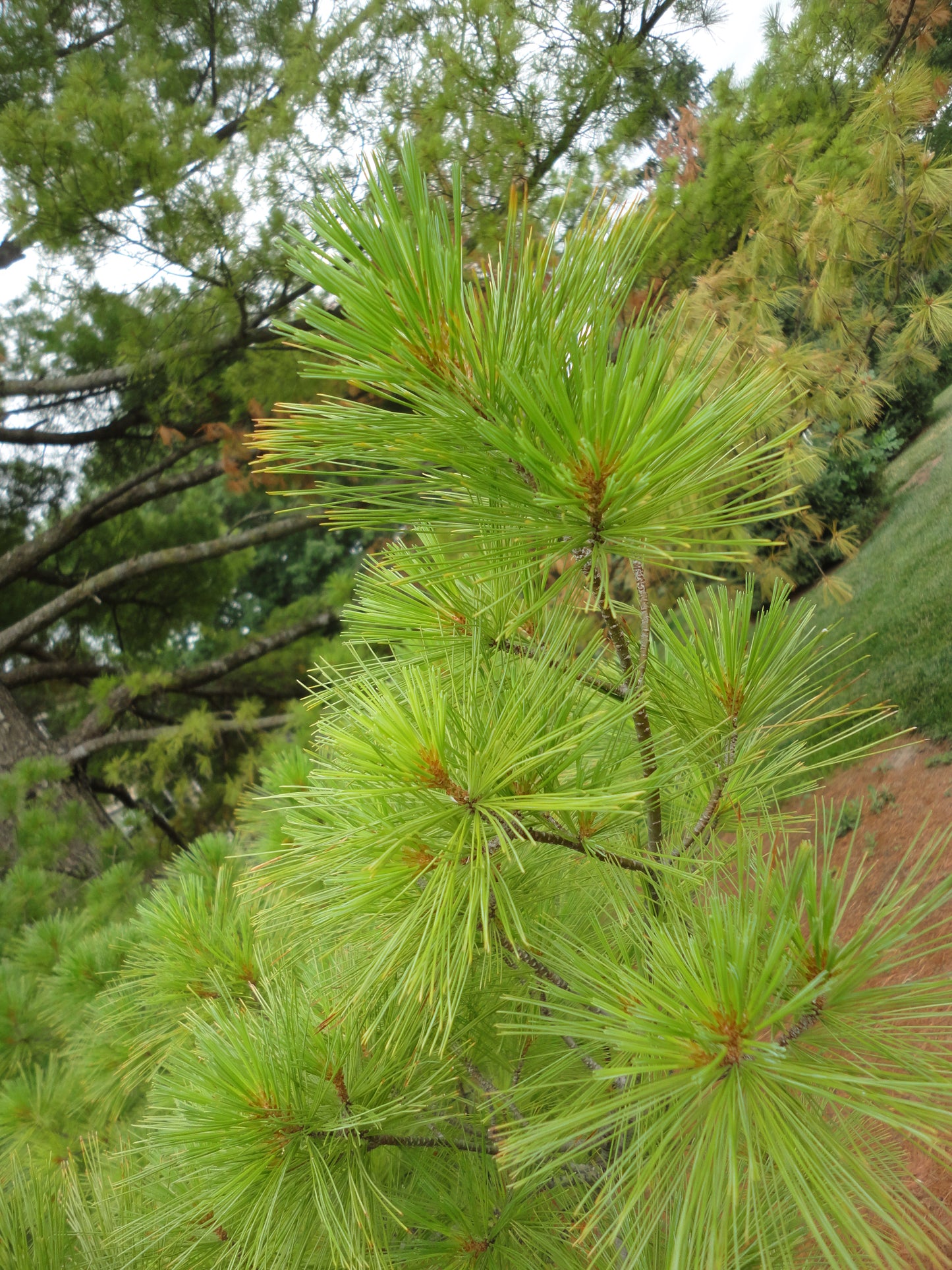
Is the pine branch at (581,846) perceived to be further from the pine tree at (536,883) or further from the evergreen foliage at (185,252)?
the evergreen foliage at (185,252)

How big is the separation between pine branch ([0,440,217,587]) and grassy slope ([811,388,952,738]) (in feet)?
10.4

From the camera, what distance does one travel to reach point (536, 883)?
0.68 metres

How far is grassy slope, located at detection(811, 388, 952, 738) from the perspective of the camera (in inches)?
133

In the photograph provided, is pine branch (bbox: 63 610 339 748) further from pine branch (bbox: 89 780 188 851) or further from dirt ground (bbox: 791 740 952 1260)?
dirt ground (bbox: 791 740 952 1260)

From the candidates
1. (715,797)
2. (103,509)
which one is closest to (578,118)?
(103,509)

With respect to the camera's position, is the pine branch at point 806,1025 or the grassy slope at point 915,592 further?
the grassy slope at point 915,592

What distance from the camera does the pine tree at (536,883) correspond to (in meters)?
0.44

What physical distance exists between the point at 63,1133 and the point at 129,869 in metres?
1.12

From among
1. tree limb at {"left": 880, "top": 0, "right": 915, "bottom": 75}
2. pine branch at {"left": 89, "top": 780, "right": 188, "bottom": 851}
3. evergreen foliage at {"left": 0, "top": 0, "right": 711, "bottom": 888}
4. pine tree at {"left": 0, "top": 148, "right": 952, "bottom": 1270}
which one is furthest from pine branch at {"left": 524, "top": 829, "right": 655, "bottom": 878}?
pine branch at {"left": 89, "top": 780, "right": 188, "bottom": 851}

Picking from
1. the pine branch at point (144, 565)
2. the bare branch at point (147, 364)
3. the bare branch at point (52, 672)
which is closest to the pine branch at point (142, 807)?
the bare branch at point (52, 672)

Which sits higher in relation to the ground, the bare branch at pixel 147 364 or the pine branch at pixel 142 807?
the bare branch at pixel 147 364

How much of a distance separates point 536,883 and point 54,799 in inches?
133

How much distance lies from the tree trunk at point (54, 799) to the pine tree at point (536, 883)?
2672mm

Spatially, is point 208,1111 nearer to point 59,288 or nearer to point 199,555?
point 199,555
